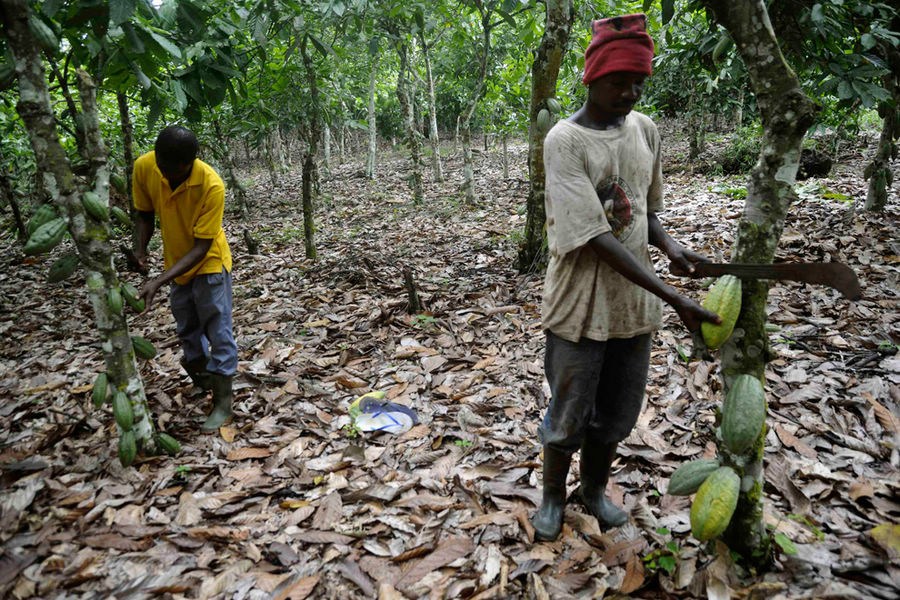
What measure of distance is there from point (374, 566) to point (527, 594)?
0.62m

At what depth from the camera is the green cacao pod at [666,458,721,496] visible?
5.65ft

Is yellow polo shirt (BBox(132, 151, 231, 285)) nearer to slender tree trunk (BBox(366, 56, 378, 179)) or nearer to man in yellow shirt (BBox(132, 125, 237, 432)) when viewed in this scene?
man in yellow shirt (BBox(132, 125, 237, 432))

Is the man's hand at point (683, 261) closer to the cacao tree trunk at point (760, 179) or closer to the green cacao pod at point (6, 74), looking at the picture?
the cacao tree trunk at point (760, 179)

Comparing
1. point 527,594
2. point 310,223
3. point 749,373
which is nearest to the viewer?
point 749,373

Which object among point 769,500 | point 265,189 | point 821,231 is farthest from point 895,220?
point 265,189

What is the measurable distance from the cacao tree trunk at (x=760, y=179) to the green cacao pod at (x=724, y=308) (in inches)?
3.1

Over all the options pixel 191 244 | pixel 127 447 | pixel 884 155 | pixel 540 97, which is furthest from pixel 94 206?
pixel 884 155

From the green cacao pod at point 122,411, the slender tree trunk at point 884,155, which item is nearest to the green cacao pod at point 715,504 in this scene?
the green cacao pod at point 122,411

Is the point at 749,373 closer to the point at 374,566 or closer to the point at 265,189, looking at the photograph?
the point at 374,566

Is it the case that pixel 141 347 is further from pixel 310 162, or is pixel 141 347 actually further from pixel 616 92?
pixel 310 162

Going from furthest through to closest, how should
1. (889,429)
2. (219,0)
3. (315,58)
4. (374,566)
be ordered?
(315,58) → (219,0) → (889,429) → (374,566)

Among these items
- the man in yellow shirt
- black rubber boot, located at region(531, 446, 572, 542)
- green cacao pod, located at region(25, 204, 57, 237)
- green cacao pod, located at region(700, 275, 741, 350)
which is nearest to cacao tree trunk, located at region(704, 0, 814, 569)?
green cacao pod, located at region(700, 275, 741, 350)

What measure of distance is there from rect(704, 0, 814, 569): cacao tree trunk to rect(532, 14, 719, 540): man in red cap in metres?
0.17

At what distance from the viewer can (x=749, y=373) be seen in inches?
65.6
